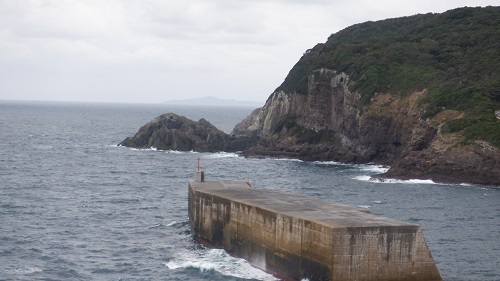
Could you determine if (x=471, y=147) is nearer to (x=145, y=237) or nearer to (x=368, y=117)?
(x=368, y=117)

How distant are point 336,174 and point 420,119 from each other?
11.7 meters

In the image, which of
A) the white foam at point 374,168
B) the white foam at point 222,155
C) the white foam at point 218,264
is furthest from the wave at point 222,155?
the white foam at point 218,264

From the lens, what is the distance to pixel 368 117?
299ft

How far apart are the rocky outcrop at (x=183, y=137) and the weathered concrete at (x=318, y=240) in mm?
68062

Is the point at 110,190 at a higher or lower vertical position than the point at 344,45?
lower

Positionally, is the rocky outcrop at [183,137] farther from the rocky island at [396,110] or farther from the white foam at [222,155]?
the white foam at [222,155]

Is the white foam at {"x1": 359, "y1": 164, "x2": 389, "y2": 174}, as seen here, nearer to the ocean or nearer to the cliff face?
the ocean

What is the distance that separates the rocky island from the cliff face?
0.45 ft

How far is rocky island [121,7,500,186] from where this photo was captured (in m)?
76.2

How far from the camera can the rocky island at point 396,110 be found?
3002 inches

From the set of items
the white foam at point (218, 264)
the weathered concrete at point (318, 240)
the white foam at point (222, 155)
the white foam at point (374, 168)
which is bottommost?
the white foam at point (218, 264)

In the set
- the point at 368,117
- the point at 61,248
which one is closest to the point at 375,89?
the point at 368,117

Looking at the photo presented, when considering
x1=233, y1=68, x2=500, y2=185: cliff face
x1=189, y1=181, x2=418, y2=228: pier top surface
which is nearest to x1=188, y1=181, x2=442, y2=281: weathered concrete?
x1=189, y1=181, x2=418, y2=228: pier top surface

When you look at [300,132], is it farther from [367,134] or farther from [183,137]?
[183,137]
